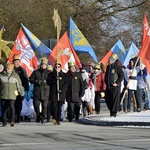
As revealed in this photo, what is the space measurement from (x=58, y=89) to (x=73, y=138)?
4.51 meters

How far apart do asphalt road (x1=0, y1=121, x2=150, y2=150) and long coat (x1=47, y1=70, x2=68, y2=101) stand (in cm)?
132

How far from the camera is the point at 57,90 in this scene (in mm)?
18422

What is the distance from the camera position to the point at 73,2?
40.4m

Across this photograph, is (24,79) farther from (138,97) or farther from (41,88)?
(138,97)

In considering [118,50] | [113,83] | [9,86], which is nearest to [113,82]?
[113,83]

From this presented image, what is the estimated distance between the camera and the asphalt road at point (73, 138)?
1244cm

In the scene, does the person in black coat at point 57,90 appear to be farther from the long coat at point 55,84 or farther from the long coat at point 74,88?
the long coat at point 74,88

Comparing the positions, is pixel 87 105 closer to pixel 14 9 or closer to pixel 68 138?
pixel 68 138

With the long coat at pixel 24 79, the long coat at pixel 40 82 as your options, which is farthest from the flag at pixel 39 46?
the long coat at pixel 24 79

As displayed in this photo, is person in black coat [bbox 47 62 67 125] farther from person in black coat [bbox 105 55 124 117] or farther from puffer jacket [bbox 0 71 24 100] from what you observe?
person in black coat [bbox 105 55 124 117]

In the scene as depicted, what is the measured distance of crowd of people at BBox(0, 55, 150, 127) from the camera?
1798 centimetres

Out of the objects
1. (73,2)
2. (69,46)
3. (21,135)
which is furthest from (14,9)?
(21,135)

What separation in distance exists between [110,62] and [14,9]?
51.2ft

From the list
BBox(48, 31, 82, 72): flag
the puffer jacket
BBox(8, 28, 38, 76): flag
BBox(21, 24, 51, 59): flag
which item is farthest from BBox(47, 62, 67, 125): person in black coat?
BBox(21, 24, 51, 59): flag
